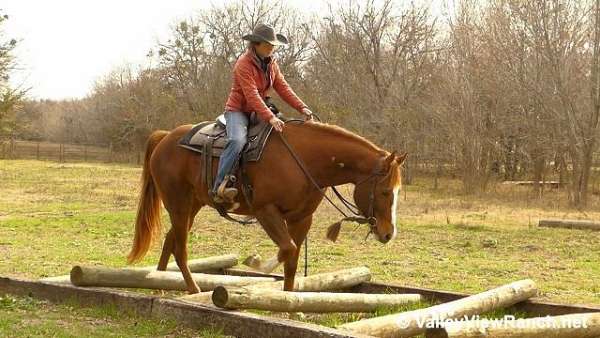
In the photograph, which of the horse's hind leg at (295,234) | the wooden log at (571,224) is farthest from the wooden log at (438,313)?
the wooden log at (571,224)

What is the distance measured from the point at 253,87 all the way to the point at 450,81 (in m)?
23.8

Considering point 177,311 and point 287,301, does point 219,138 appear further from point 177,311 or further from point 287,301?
point 287,301

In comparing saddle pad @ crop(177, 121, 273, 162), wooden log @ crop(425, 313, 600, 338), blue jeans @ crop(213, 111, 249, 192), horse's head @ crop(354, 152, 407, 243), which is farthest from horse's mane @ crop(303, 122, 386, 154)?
wooden log @ crop(425, 313, 600, 338)

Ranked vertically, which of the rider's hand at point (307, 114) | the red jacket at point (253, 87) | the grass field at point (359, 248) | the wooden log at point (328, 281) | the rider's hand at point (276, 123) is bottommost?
the grass field at point (359, 248)

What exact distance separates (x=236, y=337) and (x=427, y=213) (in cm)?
1501

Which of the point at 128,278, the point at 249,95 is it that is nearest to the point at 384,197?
the point at 249,95

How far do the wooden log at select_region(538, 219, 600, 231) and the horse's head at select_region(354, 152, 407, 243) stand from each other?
1141 cm

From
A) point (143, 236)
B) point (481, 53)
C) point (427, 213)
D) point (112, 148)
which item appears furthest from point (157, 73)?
point (143, 236)

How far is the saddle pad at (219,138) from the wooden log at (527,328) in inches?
97.6

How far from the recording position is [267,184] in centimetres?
623

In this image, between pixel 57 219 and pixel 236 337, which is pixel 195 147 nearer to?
pixel 236 337

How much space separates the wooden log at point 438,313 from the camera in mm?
5066

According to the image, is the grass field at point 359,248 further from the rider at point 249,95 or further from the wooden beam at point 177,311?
the rider at point 249,95

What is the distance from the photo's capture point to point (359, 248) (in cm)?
1262
